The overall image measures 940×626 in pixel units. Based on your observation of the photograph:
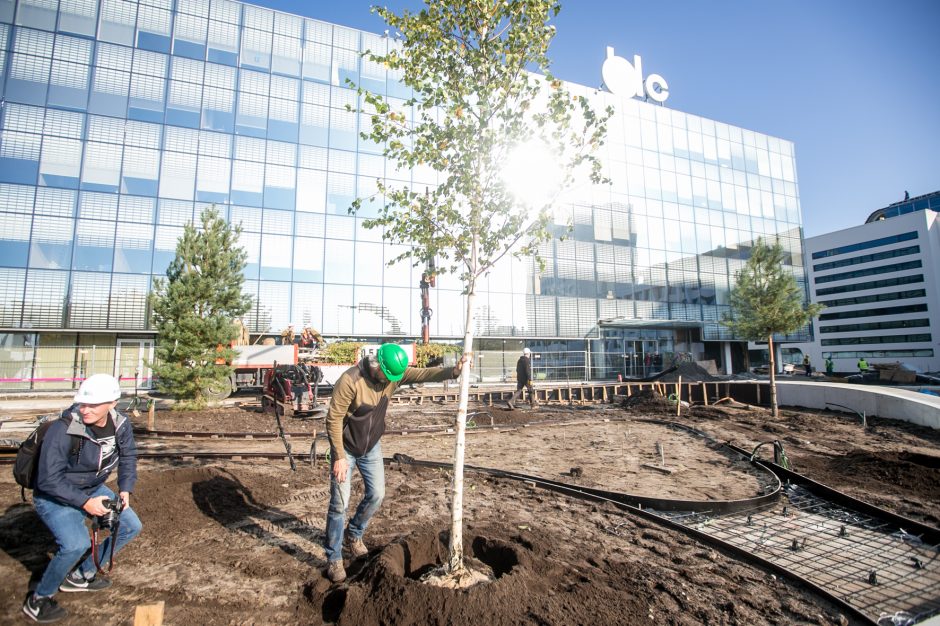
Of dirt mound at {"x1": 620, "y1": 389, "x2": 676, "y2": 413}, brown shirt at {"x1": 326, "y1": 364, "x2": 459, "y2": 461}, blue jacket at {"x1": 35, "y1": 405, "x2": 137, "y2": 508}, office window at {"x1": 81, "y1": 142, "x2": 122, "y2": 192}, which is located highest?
office window at {"x1": 81, "y1": 142, "x2": 122, "y2": 192}

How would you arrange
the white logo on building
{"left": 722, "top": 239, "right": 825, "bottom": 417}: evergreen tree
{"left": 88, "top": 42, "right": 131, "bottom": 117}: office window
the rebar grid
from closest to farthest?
the rebar grid → {"left": 722, "top": 239, "right": 825, "bottom": 417}: evergreen tree → {"left": 88, "top": 42, "right": 131, "bottom": 117}: office window → the white logo on building

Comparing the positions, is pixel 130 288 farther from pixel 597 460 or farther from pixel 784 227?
pixel 784 227

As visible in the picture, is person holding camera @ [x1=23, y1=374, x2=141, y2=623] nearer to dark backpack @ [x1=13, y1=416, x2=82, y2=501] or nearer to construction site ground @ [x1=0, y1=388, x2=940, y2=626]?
dark backpack @ [x1=13, y1=416, x2=82, y2=501]

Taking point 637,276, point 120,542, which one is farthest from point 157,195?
point 637,276

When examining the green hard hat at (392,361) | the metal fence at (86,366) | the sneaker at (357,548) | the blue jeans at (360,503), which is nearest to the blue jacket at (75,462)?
the blue jeans at (360,503)

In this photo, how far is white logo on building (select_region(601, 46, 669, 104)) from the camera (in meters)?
37.4

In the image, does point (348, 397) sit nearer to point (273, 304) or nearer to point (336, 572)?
point (336, 572)

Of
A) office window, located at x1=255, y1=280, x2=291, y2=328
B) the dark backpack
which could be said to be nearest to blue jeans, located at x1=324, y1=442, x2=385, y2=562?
the dark backpack

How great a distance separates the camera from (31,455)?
3.33 metres

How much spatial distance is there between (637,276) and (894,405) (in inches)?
925

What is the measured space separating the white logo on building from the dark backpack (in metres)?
42.2

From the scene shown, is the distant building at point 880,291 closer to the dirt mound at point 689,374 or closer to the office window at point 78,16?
the dirt mound at point 689,374

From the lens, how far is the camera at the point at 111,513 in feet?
11.1

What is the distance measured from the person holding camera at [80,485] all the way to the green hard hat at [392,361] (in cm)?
199
